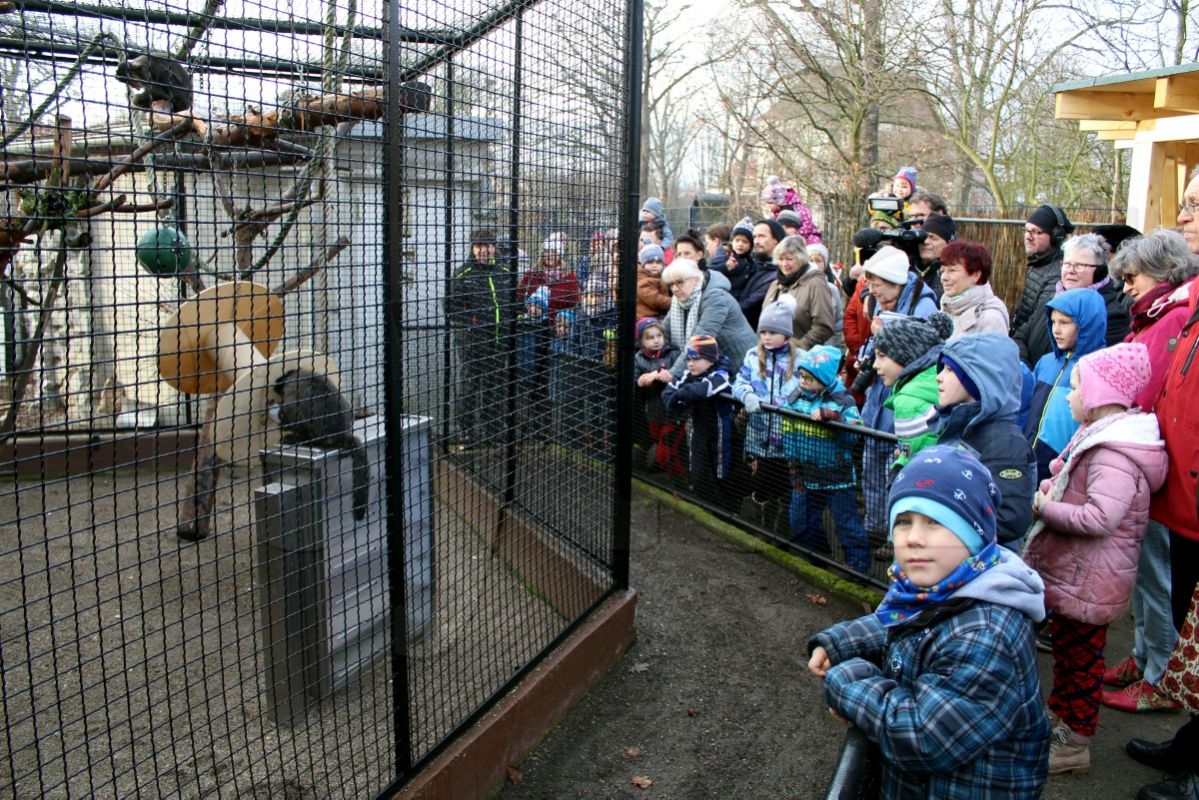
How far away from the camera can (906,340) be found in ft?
13.7

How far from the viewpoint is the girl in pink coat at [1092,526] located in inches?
133

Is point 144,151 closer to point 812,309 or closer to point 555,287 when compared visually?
point 555,287

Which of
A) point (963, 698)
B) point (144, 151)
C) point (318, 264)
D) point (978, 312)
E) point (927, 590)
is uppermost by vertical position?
point (144, 151)

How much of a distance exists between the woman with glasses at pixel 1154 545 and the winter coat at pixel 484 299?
8.19 ft

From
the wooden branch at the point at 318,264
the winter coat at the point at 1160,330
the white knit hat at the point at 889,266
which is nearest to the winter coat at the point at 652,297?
the white knit hat at the point at 889,266

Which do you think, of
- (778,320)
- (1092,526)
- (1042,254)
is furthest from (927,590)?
(1042,254)

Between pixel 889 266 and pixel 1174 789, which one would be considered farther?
pixel 889 266

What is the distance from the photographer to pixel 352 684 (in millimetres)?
3783

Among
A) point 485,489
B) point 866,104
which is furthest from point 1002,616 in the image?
point 866,104

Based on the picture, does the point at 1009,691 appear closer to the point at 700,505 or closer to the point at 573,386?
the point at 573,386

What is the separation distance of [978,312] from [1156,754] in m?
2.31

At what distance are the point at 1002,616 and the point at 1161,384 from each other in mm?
2057

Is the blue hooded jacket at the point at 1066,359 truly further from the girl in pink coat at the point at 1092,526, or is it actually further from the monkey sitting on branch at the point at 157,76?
the monkey sitting on branch at the point at 157,76

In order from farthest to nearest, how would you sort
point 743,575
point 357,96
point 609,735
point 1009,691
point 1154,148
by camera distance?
point 1154,148 < point 743,575 < point 609,735 < point 357,96 < point 1009,691
